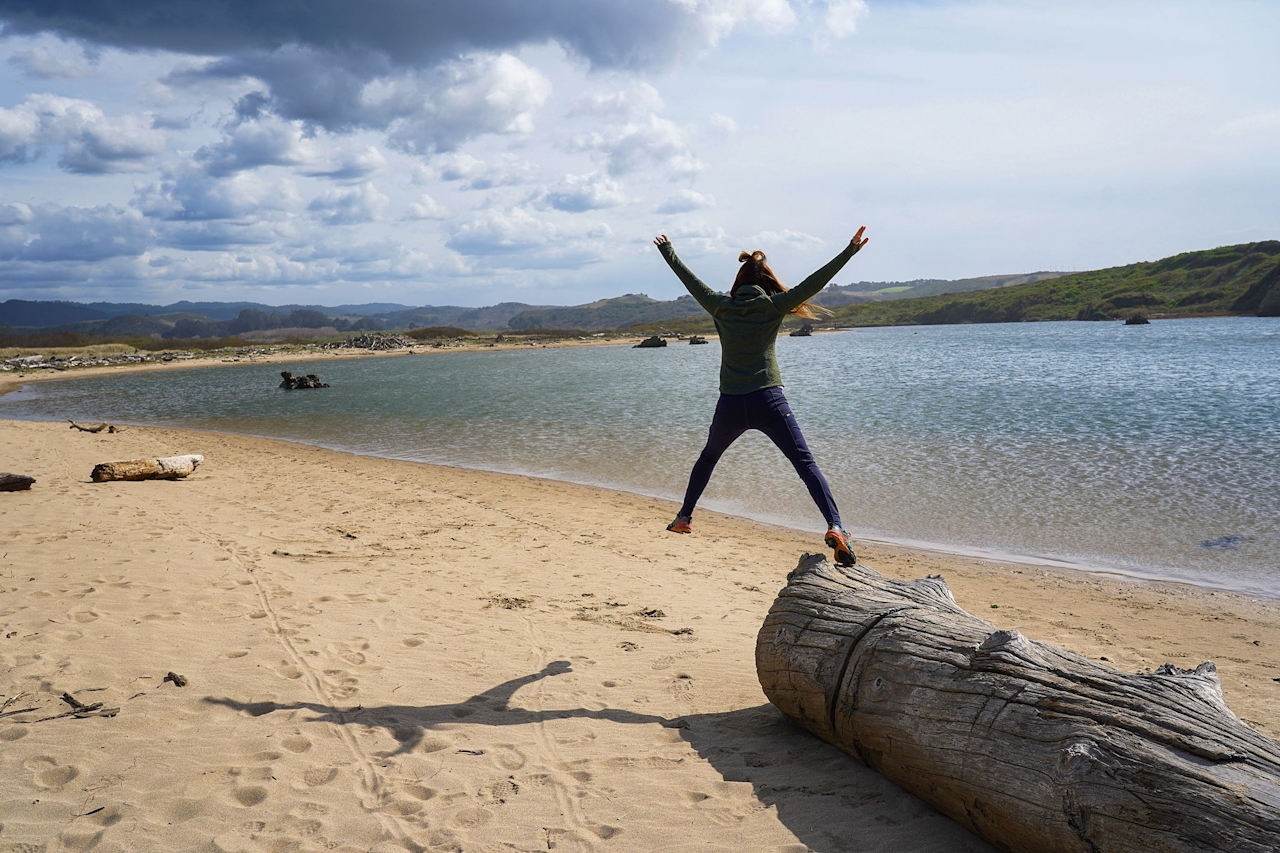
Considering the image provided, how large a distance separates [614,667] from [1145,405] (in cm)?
2511

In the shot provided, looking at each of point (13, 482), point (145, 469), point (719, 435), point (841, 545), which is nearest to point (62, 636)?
point (719, 435)

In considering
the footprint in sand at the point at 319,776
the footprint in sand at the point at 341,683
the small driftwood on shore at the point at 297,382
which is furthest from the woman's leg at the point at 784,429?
the small driftwood on shore at the point at 297,382

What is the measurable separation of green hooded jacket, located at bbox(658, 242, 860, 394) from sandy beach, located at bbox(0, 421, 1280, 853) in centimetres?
230

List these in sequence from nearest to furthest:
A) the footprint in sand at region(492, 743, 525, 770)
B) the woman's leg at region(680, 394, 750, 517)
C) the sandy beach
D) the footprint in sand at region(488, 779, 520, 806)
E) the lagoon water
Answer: the sandy beach < the footprint in sand at region(488, 779, 520, 806) < the footprint in sand at region(492, 743, 525, 770) < the woman's leg at region(680, 394, 750, 517) < the lagoon water

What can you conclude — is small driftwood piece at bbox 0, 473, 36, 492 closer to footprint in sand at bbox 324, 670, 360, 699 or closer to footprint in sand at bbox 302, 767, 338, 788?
footprint in sand at bbox 324, 670, 360, 699

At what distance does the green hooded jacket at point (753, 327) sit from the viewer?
230 inches

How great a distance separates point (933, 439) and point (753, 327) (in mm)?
15611

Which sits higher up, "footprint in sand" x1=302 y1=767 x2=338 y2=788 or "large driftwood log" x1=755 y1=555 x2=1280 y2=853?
"large driftwood log" x1=755 y1=555 x2=1280 y2=853

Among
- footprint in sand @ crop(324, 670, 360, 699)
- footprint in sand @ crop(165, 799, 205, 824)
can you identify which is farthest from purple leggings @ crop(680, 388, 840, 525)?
footprint in sand @ crop(165, 799, 205, 824)

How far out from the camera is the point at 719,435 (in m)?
6.07

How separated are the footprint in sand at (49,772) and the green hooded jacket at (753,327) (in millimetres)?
4667

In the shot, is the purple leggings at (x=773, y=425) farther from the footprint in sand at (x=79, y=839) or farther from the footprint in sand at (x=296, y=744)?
the footprint in sand at (x=79, y=839)

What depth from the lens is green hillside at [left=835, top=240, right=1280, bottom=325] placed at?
4210 inches

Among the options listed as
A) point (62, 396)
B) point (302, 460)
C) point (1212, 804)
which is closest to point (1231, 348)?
point (302, 460)
